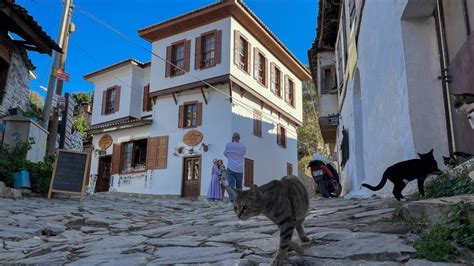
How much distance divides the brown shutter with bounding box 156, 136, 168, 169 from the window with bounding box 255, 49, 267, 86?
6129mm

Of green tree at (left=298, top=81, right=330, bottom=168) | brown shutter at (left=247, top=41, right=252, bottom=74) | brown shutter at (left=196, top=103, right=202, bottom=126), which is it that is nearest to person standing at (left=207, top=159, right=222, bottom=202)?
brown shutter at (left=196, top=103, right=202, bottom=126)

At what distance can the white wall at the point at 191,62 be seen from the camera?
816 inches

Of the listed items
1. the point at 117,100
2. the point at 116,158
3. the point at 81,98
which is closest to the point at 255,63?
the point at 117,100

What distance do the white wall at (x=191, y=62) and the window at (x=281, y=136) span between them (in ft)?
20.7

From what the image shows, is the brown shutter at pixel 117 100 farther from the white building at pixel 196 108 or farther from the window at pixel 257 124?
the window at pixel 257 124

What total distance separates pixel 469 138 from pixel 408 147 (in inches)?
41.9

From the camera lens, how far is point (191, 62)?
22000 mm

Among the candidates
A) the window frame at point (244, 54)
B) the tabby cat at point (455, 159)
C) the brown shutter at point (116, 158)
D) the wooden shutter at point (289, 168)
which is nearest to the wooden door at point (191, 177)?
the brown shutter at point (116, 158)

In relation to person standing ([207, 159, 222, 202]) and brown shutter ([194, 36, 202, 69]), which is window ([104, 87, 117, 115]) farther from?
person standing ([207, 159, 222, 202])

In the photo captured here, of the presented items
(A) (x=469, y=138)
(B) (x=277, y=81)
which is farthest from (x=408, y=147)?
(B) (x=277, y=81)

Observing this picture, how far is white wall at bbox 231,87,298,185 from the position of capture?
835 inches

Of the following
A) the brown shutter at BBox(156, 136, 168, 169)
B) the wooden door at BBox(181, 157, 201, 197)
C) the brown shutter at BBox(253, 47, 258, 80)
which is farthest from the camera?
the brown shutter at BBox(253, 47, 258, 80)

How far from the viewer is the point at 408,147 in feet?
20.2

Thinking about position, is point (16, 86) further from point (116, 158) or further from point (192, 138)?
point (116, 158)
